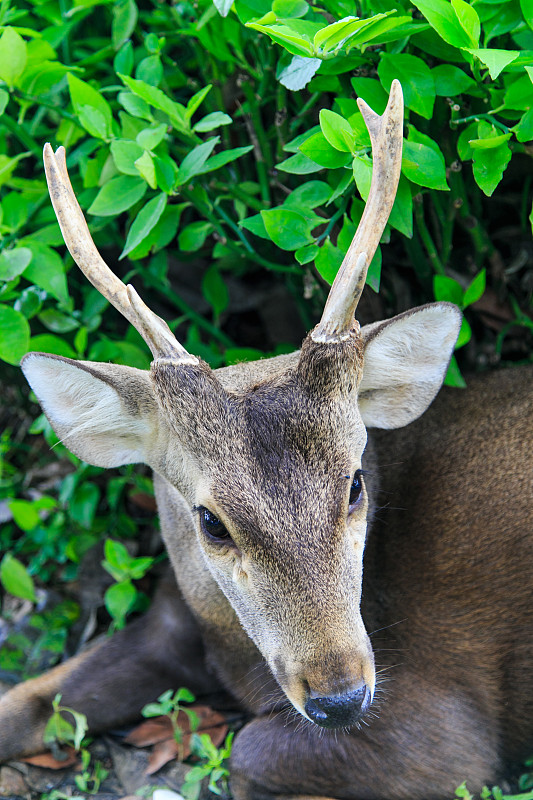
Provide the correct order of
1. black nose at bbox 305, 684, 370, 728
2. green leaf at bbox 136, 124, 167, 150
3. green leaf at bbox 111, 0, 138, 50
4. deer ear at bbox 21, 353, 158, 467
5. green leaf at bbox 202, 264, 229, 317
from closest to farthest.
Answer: black nose at bbox 305, 684, 370, 728, deer ear at bbox 21, 353, 158, 467, green leaf at bbox 136, 124, 167, 150, green leaf at bbox 111, 0, 138, 50, green leaf at bbox 202, 264, 229, 317

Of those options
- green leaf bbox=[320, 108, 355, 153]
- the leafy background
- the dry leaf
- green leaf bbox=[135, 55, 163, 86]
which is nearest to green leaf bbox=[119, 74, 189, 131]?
the leafy background

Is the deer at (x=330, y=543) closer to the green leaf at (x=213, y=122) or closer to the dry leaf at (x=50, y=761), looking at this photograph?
the dry leaf at (x=50, y=761)

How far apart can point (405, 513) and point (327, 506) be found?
3.38 feet

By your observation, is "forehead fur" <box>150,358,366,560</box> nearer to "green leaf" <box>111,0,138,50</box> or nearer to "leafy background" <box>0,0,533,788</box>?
"leafy background" <box>0,0,533,788</box>

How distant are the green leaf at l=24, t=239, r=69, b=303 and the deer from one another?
664 millimetres

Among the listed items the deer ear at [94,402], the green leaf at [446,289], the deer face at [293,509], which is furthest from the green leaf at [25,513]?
the green leaf at [446,289]

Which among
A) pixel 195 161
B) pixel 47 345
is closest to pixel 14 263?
pixel 47 345

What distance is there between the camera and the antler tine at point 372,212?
2.59 meters

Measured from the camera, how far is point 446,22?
2771mm

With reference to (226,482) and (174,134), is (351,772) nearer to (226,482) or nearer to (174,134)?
(226,482)

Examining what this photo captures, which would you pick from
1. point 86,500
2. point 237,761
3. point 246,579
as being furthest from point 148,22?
point 237,761

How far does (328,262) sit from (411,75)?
71 centimetres

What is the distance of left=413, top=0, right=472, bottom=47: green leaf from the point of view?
274 cm

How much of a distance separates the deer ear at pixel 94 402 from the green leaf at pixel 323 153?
0.96 m
